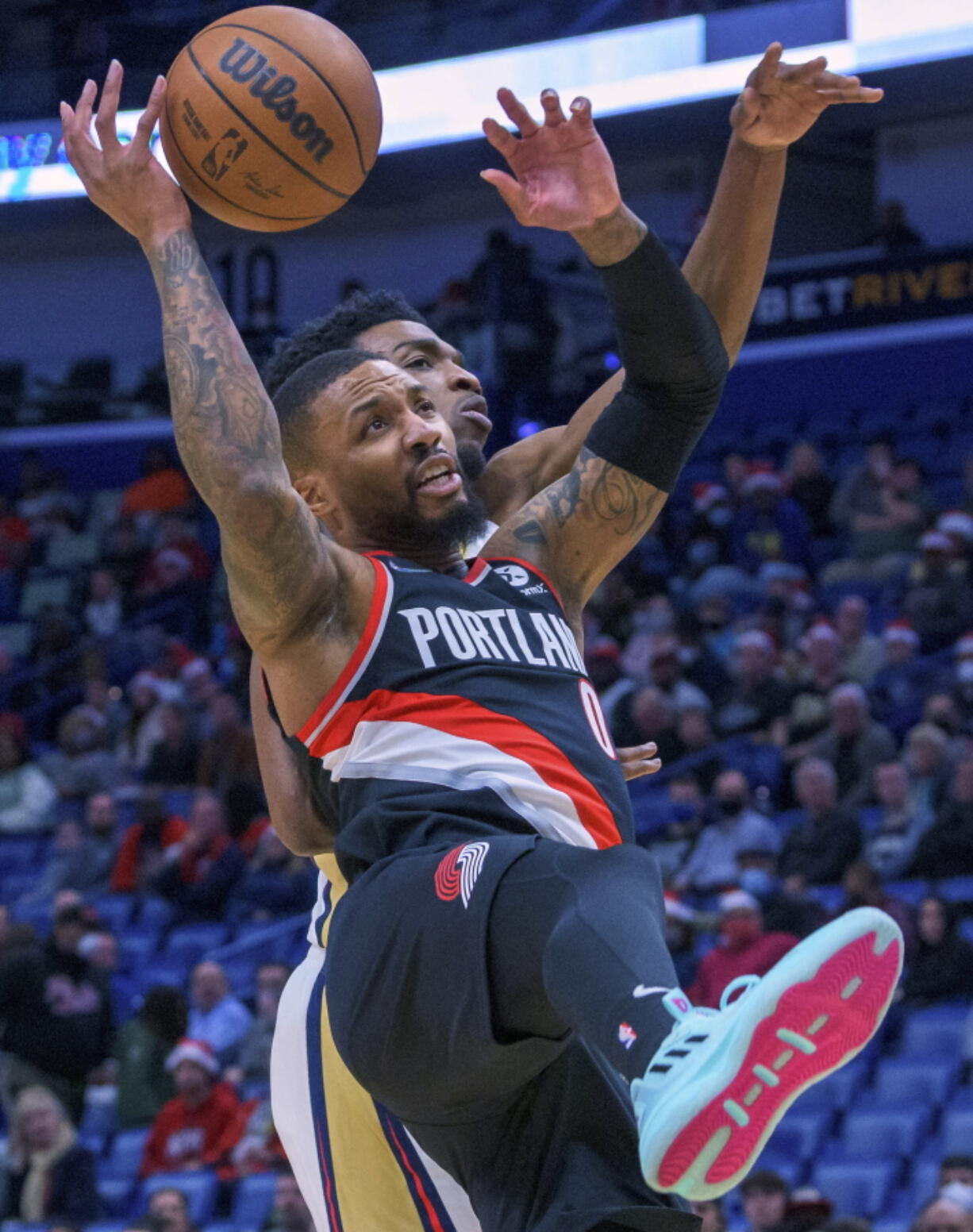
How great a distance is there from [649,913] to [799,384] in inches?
504

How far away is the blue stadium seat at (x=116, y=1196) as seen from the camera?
28.2ft

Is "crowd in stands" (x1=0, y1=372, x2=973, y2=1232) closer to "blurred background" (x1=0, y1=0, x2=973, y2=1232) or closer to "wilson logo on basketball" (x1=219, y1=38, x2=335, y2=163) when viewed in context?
"blurred background" (x1=0, y1=0, x2=973, y2=1232)

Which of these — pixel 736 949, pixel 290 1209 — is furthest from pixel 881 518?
pixel 290 1209

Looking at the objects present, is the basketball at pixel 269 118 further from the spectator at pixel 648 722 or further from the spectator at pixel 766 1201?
the spectator at pixel 648 722

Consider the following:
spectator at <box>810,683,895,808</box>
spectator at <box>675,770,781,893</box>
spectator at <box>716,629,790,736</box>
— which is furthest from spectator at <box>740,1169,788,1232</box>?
spectator at <box>716,629,790,736</box>

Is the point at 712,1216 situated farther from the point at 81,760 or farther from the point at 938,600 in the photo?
the point at 81,760

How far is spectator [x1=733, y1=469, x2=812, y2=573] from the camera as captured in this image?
466 inches

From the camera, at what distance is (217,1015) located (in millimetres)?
9289

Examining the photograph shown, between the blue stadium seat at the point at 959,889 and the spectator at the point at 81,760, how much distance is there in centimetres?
606

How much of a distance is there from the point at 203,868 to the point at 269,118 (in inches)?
313

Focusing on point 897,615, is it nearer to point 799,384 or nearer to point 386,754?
point 799,384

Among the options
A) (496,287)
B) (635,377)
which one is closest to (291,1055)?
(635,377)

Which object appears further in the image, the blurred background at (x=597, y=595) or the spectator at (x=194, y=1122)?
the spectator at (x=194, y=1122)

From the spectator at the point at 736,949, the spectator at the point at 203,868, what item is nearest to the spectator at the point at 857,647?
the spectator at the point at 736,949
